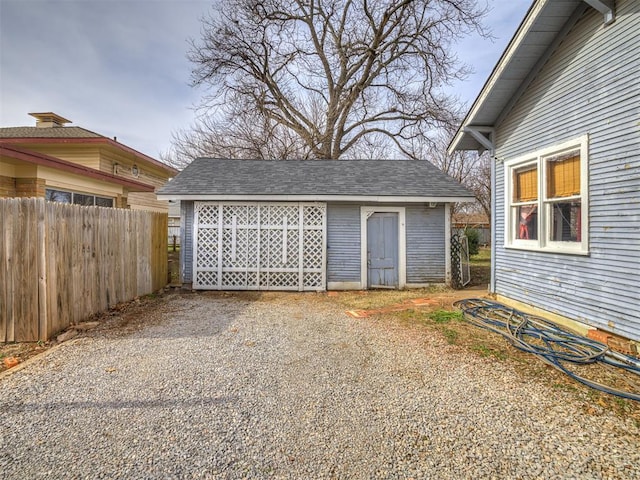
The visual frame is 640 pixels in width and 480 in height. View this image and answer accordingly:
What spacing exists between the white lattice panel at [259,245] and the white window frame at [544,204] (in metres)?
4.19

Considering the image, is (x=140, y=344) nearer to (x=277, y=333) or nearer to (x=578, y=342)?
(x=277, y=333)

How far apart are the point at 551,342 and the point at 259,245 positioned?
250 inches

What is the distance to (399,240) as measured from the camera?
8.57 meters

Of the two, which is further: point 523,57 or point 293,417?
point 523,57

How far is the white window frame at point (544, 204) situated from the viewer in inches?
169

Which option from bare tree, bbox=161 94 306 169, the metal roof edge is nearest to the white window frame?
the metal roof edge

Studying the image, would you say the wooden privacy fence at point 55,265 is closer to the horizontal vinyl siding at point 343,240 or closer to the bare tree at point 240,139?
the horizontal vinyl siding at point 343,240

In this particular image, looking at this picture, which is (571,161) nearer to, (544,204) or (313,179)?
(544,204)

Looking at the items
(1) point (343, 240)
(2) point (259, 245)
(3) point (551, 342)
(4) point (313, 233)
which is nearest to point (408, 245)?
(1) point (343, 240)

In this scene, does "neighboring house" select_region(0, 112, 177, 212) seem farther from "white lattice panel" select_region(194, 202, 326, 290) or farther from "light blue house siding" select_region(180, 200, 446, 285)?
"white lattice panel" select_region(194, 202, 326, 290)

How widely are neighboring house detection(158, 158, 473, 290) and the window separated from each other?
10.5 ft

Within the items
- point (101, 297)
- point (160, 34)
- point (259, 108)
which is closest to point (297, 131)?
point (259, 108)

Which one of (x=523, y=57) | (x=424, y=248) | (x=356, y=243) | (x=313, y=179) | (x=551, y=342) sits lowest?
(x=551, y=342)

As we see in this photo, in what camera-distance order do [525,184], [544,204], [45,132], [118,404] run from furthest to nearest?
1. [45,132]
2. [525,184]
3. [544,204]
4. [118,404]
